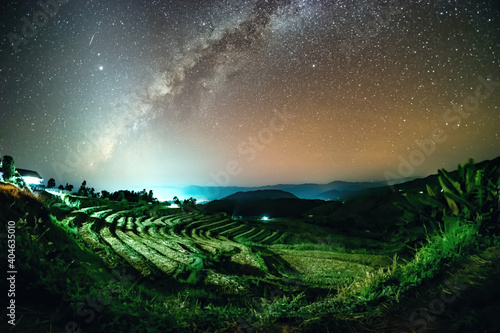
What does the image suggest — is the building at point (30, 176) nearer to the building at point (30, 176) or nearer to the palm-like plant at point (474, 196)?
the building at point (30, 176)

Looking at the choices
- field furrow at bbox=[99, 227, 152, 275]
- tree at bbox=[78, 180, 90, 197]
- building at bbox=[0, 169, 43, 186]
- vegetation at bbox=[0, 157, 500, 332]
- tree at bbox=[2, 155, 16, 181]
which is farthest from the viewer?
building at bbox=[0, 169, 43, 186]

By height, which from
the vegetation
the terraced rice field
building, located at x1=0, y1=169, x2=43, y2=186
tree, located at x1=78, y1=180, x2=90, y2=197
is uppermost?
building, located at x1=0, y1=169, x2=43, y2=186

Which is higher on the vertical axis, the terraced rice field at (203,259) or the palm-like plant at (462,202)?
the palm-like plant at (462,202)

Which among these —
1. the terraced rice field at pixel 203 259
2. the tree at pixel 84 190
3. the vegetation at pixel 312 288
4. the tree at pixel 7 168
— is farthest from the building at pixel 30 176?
the vegetation at pixel 312 288

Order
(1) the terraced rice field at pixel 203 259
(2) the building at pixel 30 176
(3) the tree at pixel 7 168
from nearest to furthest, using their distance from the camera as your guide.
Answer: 1. (1) the terraced rice field at pixel 203 259
2. (3) the tree at pixel 7 168
3. (2) the building at pixel 30 176

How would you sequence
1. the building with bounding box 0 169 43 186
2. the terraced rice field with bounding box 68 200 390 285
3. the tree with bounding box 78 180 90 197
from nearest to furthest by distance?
the terraced rice field with bounding box 68 200 390 285, the tree with bounding box 78 180 90 197, the building with bounding box 0 169 43 186

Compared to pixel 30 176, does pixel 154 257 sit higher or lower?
lower

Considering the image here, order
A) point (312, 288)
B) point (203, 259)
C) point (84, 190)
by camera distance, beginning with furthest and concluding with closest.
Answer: point (84, 190)
point (203, 259)
point (312, 288)

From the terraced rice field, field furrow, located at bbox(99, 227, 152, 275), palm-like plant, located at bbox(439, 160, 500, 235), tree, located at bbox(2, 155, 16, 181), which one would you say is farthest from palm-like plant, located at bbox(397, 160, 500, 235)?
tree, located at bbox(2, 155, 16, 181)

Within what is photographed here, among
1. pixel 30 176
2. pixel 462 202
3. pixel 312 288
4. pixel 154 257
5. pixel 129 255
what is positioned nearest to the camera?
pixel 462 202

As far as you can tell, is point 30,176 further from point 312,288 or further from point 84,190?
point 312,288

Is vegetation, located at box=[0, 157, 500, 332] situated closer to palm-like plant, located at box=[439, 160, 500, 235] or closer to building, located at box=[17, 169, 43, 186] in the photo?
palm-like plant, located at box=[439, 160, 500, 235]

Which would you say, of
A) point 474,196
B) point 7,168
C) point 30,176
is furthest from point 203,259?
point 30,176

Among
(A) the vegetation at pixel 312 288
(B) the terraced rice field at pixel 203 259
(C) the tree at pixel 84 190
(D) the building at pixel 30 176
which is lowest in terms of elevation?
(B) the terraced rice field at pixel 203 259
